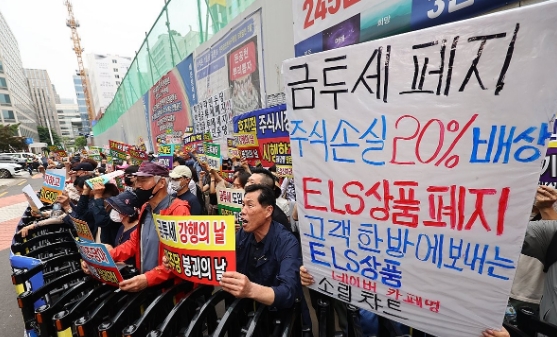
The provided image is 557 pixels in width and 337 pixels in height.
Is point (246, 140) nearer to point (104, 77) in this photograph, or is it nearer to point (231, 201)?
point (231, 201)

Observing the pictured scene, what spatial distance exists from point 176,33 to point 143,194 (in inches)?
437

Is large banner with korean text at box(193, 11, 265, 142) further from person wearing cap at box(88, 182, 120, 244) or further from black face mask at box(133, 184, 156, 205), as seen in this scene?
black face mask at box(133, 184, 156, 205)

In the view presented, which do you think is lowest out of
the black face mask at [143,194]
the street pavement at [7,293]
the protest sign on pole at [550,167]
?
the street pavement at [7,293]

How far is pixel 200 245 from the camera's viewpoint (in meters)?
1.62

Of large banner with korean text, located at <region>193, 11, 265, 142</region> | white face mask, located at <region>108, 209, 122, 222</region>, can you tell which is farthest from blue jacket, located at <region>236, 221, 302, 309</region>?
large banner with korean text, located at <region>193, 11, 265, 142</region>

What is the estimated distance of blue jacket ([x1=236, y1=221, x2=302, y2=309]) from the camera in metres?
1.52

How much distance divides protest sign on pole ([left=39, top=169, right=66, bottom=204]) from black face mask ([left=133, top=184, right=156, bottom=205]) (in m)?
2.35

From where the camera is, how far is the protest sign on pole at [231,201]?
11.5 ft

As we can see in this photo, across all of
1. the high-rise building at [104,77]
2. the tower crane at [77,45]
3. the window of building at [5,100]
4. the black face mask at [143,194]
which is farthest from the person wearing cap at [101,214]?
the tower crane at [77,45]

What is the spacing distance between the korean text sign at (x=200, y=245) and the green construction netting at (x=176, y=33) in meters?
6.60

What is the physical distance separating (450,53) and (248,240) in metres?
1.57

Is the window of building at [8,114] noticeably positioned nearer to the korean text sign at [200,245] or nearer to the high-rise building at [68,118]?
the high-rise building at [68,118]

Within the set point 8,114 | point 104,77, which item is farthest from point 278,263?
point 8,114

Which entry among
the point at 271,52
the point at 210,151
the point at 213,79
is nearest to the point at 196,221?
the point at 210,151
